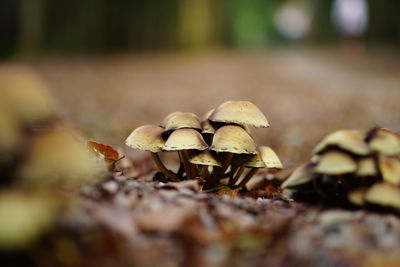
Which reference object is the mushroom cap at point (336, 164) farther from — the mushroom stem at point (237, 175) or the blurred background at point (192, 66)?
the blurred background at point (192, 66)

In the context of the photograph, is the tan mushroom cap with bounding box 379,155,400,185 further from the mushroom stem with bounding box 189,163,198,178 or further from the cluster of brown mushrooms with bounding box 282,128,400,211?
the mushroom stem with bounding box 189,163,198,178

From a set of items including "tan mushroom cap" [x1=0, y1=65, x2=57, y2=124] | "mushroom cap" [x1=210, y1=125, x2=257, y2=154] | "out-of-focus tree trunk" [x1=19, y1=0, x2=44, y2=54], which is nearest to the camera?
"tan mushroom cap" [x1=0, y1=65, x2=57, y2=124]

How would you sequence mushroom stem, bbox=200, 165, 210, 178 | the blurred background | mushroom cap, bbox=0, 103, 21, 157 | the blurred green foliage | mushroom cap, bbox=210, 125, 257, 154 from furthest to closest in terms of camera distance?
the blurred green foliage
the blurred background
mushroom stem, bbox=200, 165, 210, 178
mushroom cap, bbox=210, 125, 257, 154
mushroom cap, bbox=0, 103, 21, 157

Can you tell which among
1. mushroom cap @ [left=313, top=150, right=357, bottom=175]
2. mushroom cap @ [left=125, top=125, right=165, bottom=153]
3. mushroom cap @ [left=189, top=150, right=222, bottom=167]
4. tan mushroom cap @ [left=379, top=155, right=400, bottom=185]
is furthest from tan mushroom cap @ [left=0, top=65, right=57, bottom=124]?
tan mushroom cap @ [left=379, top=155, right=400, bottom=185]

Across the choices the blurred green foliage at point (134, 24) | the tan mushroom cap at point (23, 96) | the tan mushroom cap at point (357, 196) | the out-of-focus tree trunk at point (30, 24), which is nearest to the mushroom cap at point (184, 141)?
the tan mushroom cap at point (23, 96)

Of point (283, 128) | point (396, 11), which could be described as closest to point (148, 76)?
point (283, 128)

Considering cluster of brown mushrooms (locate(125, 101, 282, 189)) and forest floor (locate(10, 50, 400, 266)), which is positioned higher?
A: cluster of brown mushrooms (locate(125, 101, 282, 189))

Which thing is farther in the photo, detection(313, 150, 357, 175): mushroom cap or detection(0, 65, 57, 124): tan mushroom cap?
detection(313, 150, 357, 175): mushroom cap

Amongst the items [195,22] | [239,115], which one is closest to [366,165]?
[239,115]

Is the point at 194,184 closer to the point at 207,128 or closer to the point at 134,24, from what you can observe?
the point at 207,128
